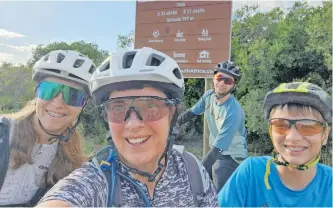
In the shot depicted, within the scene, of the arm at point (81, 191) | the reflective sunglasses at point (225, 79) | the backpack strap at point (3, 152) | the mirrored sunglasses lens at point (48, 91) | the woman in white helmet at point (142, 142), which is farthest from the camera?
the reflective sunglasses at point (225, 79)

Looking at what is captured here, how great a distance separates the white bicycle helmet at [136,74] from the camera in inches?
69.5

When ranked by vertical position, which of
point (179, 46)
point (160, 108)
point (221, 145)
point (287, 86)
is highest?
point (179, 46)

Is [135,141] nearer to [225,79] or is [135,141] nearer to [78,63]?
[78,63]

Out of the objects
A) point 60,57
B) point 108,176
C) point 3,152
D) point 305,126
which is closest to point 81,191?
point 108,176

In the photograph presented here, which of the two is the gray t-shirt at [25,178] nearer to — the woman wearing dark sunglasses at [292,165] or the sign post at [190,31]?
the woman wearing dark sunglasses at [292,165]

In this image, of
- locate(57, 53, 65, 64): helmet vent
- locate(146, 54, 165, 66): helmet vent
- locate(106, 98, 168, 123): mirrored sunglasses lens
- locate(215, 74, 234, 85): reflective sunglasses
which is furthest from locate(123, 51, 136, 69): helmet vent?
locate(215, 74, 234, 85): reflective sunglasses

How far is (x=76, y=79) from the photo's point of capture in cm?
287

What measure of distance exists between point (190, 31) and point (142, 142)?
5.32 meters

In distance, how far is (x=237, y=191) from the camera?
2166 mm

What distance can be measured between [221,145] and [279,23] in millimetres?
7447

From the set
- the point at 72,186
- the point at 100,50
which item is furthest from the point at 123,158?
the point at 100,50

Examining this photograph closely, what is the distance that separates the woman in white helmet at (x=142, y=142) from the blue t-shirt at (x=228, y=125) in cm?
215

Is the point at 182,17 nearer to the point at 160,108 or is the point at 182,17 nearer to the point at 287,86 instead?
the point at 287,86

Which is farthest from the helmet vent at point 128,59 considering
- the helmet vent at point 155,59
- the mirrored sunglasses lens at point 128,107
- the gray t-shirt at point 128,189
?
the gray t-shirt at point 128,189
